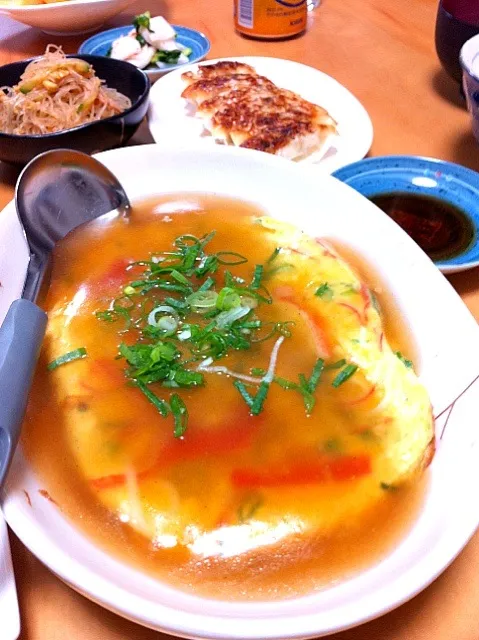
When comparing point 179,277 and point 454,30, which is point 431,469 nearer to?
point 179,277

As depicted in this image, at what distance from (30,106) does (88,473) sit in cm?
116

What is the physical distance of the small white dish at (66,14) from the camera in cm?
205

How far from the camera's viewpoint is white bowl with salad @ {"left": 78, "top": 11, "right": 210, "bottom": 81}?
1968 millimetres

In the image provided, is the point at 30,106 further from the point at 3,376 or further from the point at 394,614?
the point at 394,614

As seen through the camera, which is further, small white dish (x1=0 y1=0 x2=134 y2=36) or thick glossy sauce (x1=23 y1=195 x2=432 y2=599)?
small white dish (x1=0 y1=0 x2=134 y2=36)

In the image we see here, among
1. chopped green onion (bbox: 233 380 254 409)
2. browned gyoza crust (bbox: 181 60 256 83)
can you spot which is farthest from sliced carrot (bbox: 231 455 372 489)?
browned gyoza crust (bbox: 181 60 256 83)

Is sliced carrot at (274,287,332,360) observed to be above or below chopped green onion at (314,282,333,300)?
below

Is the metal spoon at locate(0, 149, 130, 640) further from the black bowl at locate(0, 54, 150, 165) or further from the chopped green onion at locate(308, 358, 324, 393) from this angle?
→ the chopped green onion at locate(308, 358, 324, 393)

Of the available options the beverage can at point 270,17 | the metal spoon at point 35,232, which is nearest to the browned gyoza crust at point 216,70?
the beverage can at point 270,17

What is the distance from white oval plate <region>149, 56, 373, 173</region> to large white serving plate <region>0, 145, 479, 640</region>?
0.63 feet

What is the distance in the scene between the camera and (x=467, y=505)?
0.70 metres

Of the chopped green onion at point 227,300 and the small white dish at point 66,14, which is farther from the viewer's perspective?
the small white dish at point 66,14

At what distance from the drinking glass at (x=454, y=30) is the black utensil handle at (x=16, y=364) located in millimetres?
1532

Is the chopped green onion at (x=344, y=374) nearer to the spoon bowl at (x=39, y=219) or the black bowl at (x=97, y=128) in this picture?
the spoon bowl at (x=39, y=219)
